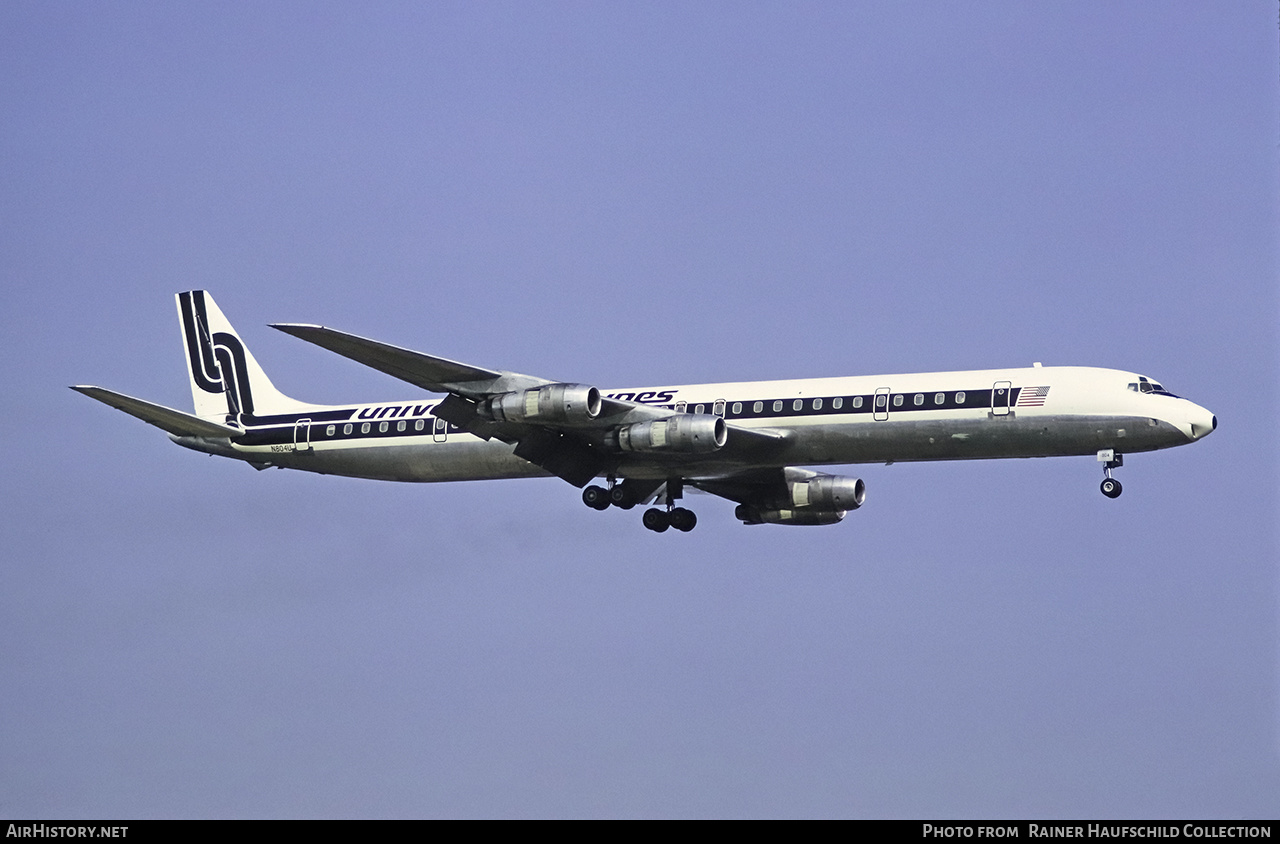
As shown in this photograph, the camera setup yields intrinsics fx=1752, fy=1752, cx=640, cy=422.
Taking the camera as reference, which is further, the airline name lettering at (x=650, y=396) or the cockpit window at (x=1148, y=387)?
the airline name lettering at (x=650, y=396)

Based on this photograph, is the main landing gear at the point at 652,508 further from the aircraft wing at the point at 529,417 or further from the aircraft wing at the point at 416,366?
the aircraft wing at the point at 416,366

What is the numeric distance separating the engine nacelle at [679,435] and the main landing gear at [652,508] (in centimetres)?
405

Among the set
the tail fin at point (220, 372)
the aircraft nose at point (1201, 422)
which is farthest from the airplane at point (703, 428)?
the tail fin at point (220, 372)

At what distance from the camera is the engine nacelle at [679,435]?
165 ft

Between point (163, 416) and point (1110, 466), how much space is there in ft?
98.7

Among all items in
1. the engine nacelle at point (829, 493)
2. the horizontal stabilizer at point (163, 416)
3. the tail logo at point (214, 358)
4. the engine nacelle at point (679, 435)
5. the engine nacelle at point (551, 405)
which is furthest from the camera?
the tail logo at point (214, 358)

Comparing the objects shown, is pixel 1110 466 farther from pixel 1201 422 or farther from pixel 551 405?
pixel 551 405

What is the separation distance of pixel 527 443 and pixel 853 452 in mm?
9819

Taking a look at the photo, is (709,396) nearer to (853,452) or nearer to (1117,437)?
(853,452)

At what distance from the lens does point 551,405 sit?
50250 millimetres

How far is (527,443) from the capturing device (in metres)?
53.1
